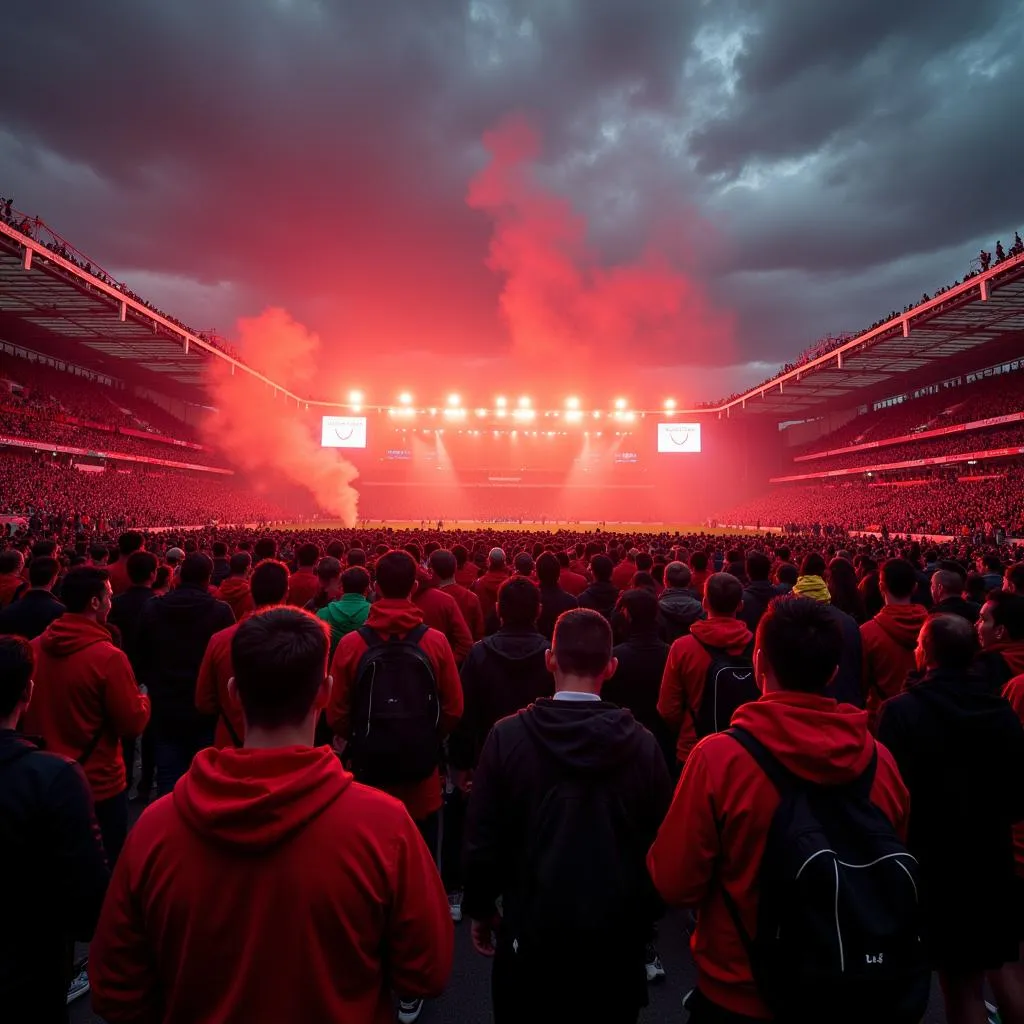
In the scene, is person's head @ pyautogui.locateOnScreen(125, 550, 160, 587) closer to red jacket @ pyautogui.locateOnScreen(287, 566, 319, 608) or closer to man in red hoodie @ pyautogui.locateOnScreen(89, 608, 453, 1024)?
red jacket @ pyautogui.locateOnScreen(287, 566, 319, 608)

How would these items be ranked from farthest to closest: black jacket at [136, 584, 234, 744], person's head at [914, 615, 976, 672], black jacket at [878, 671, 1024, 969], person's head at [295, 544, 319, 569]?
person's head at [295, 544, 319, 569] < black jacket at [136, 584, 234, 744] < person's head at [914, 615, 976, 672] < black jacket at [878, 671, 1024, 969]

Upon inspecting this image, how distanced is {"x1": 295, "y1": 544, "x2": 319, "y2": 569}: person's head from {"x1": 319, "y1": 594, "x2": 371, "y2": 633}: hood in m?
2.80

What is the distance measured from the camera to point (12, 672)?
2.25m

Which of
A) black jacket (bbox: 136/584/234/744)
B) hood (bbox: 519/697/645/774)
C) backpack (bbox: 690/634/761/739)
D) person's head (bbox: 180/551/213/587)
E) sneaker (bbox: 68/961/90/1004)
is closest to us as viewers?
hood (bbox: 519/697/645/774)

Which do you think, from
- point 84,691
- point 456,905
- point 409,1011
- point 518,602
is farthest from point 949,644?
point 84,691

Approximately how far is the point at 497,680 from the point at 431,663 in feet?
1.59

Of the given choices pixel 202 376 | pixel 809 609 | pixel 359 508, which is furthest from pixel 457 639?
pixel 359 508

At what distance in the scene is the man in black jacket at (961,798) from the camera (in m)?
2.72

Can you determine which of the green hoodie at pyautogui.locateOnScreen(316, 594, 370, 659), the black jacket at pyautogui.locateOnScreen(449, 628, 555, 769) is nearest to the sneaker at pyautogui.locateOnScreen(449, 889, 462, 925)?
the black jacket at pyautogui.locateOnScreen(449, 628, 555, 769)

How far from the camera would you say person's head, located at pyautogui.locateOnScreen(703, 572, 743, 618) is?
13.1ft

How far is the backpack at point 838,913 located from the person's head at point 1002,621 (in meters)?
2.66

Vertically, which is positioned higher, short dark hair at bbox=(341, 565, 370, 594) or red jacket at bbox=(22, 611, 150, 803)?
short dark hair at bbox=(341, 565, 370, 594)

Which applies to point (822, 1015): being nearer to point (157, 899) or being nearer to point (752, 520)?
point (157, 899)

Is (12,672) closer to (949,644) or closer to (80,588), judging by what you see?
(80,588)
